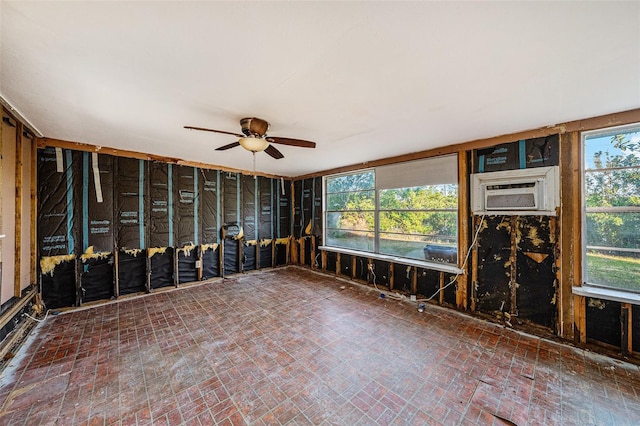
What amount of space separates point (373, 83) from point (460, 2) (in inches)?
31.3

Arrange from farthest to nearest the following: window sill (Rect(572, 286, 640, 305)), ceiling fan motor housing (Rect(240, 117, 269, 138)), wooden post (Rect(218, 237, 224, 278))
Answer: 1. wooden post (Rect(218, 237, 224, 278))
2. ceiling fan motor housing (Rect(240, 117, 269, 138))
3. window sill (Rect(572, 286, 640, 305))

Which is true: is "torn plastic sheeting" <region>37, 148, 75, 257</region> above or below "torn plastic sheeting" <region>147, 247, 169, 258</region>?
above

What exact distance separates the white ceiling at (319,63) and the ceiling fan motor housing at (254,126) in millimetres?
110

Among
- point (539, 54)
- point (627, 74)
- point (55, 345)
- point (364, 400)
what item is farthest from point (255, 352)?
point (627, 74)

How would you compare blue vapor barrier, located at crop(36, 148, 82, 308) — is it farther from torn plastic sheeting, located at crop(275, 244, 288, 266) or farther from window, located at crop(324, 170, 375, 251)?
window, located at crop(324, 170, 375, 251)

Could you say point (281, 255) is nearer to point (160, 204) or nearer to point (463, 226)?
point (160, 204)

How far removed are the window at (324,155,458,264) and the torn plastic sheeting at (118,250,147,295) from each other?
3.97 m

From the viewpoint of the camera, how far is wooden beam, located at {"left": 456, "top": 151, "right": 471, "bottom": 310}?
3.52 meters

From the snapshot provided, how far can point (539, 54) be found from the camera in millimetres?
1559

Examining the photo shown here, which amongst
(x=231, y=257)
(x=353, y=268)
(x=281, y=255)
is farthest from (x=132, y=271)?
(x=353, y=268)

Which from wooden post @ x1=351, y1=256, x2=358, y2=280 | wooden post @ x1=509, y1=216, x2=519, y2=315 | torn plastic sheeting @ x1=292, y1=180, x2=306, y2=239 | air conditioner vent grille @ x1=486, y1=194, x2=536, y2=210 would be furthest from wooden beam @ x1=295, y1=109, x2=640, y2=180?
torn plastic sheeting @ x1=292, y1=180, x2=306, y2=239

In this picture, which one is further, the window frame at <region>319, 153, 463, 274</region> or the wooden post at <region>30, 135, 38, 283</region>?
the window frame at <region>319, 153, 463, 274</region>

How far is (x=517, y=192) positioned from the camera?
120 inches

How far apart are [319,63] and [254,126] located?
1.12 meters
